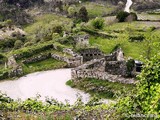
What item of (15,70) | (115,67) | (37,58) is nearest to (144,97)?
(115,67)

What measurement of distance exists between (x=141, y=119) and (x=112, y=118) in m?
1.65

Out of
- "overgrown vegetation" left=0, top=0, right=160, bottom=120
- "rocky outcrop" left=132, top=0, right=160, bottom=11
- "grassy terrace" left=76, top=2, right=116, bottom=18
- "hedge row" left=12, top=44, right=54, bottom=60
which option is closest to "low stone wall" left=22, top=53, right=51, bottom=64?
"overgrown vegetation" left=0, top=0, right=160, bottom=120

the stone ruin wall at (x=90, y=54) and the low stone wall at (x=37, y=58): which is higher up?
the stone ruin wall at (x=90, y=54)

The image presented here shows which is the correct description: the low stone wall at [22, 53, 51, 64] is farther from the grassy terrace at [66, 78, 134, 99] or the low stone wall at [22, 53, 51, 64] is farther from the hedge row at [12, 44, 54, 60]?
the grassy terrace at [66, 78, 134, 99]

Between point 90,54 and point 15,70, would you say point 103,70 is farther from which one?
point 15,70

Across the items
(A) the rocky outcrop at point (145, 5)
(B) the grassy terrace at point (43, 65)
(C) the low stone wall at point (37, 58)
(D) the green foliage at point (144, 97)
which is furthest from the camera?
(A) the rocky outcrop at point (145, 5)

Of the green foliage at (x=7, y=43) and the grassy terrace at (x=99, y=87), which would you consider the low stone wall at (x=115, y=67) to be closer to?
the grassy terrace at (x=99, y=87)

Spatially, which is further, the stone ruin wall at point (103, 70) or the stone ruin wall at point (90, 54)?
the stone ruin wall at point (90, 54)

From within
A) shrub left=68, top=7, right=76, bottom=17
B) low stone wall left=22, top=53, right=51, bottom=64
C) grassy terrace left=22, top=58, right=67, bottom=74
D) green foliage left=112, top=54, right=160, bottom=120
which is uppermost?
green foliage left=112, top=54, right=160, bottom=120

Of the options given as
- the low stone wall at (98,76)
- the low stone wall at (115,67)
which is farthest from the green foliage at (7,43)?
the low stone wall at (98,76)

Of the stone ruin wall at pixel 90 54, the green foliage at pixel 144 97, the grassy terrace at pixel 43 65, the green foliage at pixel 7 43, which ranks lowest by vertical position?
the green foliage at pixel 7 43

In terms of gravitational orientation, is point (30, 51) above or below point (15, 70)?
above

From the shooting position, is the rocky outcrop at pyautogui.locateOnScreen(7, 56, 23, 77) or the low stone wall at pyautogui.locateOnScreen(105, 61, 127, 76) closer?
the low stone wall at pyautogui.locateOnScreen(105, 61, 127, 76)

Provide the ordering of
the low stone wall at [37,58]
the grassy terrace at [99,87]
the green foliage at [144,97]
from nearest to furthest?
the green foliage at [144,97] < the grassy terrace at [99,87] < the low stone wall at [37,58]
